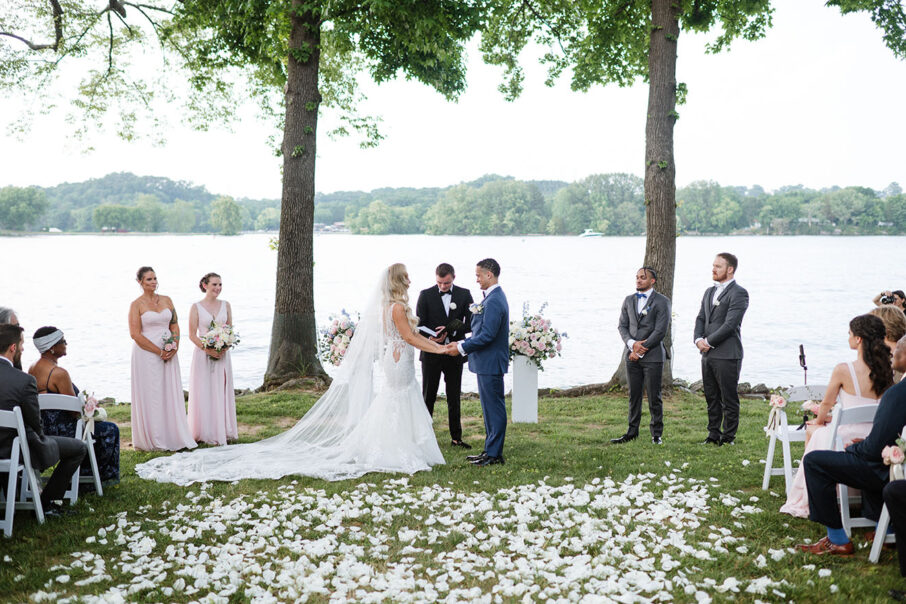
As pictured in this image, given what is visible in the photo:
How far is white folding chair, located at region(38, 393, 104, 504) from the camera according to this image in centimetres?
621

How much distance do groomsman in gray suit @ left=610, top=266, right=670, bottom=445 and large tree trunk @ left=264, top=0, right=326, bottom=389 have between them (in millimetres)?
6319

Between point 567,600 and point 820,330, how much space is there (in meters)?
32.0

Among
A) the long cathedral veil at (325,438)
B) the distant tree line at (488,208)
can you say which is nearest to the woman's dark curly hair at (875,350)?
the long cathedral veil at (325,438)

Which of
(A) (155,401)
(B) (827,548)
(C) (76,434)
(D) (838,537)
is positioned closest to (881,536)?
(D) (838,537)

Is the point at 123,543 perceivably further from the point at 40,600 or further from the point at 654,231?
the point at 654,231

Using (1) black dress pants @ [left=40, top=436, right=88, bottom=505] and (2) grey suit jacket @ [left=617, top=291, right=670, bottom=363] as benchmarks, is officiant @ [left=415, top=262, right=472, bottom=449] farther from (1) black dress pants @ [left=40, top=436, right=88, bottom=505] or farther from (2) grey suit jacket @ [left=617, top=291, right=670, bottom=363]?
(1) black dress pants @ [left=40, top=436, right=88, bottom=505]

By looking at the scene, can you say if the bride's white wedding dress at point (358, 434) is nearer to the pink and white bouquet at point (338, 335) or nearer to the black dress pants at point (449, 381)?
the pink and white bouquet at point (338, 335)

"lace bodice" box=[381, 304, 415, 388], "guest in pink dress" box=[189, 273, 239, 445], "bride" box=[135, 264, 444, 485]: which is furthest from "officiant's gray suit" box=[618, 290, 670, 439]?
"guest in pink dress" box=[189, 273, 239, 445]

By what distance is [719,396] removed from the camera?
29.3 ft

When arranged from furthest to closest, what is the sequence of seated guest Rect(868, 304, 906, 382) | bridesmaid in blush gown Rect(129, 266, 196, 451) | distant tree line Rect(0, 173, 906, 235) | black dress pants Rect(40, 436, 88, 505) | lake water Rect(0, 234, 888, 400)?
distant tree line Rect(0, 173, 906, 235) < lake water Rect(0, 234, 888, 400) < bridesmaid in blush gown Rect(129, 266, 196, 451) < black dress pants Rect(40, 436, 88, 505) < seated guest Rect(868, 304, 906, 382)

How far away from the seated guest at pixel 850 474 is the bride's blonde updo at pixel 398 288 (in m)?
4.30

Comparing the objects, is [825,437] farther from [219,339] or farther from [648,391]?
[219,339]

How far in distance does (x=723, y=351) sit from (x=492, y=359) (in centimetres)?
298

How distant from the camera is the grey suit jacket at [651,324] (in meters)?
8.70
